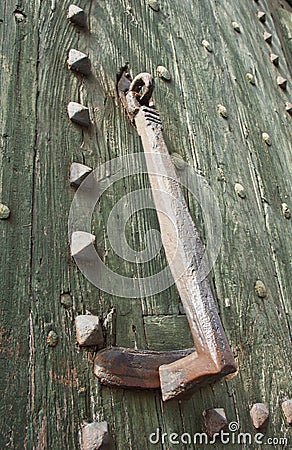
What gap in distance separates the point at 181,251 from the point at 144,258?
0.13 metres

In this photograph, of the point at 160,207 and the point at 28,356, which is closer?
the point at 28,356

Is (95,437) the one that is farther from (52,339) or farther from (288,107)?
(288,107)

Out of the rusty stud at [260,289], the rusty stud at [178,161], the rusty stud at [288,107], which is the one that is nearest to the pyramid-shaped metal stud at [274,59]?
the rusty stud at [288,107]

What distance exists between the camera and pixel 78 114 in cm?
100

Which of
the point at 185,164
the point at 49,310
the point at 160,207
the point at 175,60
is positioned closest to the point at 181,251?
the point at 160,207

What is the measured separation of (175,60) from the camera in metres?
1.30

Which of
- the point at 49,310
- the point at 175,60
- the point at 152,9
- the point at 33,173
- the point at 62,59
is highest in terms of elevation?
the point at 152,9

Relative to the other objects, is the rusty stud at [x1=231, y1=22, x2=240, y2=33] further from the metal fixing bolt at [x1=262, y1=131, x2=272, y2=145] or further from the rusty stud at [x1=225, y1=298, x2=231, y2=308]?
the rusty stud at [x1=225, y1=298, x2=231, y2=308]

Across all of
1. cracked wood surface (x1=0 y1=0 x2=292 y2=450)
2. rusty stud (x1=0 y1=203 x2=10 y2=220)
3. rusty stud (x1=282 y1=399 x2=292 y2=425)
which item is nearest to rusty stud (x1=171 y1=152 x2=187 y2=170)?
cracked wood surface (x1=0 y1=0 x2=292 y2=450)

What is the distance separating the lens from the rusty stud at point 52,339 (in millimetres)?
775

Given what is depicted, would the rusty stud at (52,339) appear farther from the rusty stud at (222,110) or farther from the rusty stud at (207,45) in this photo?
the rusty stud at (207,45)

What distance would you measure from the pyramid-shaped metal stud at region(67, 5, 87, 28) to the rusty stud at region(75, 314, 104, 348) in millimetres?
669

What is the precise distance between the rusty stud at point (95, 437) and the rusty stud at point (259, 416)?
0.96ft

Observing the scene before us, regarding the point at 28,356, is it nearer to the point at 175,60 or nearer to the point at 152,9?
the point at 175,60
